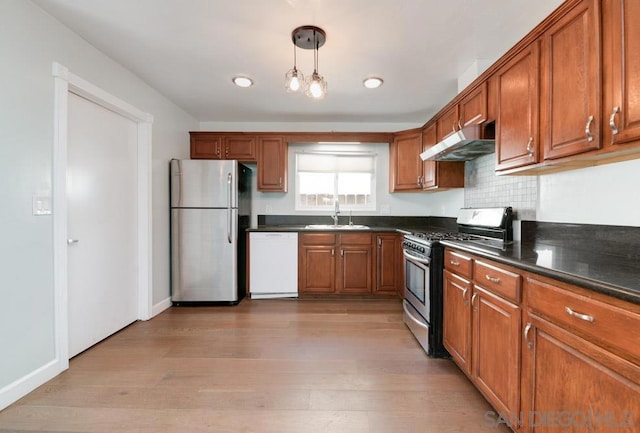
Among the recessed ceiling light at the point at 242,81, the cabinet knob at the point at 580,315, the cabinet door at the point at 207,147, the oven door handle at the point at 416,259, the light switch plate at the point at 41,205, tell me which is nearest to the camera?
the cabinet knob at the point at 580,315

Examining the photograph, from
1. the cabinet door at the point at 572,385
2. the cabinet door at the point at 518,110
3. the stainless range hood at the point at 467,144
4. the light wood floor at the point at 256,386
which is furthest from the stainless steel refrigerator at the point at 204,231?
the cabinet door at the point at 572,385

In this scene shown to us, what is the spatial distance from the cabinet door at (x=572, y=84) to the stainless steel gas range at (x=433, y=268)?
0.82m

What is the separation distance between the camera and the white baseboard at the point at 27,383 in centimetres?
165

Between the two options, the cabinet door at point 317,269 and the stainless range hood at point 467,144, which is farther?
the cabinet door at point 317,269

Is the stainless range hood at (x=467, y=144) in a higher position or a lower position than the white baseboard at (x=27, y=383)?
higher

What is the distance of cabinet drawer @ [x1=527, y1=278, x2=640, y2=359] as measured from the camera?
859 millimetres

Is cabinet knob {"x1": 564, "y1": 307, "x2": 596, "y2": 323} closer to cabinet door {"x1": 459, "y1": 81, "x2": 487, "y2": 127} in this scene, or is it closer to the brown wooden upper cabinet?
cabinet door {"x1": 459, "y1": 81, "x2": 487, "y2": 127}

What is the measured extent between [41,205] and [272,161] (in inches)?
99.6

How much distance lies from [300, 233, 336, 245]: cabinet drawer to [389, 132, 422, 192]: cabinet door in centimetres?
114

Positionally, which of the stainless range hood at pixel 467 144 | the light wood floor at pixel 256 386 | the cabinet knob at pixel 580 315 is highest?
the stainless range hood at pixel 467 144

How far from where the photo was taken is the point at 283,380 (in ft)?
6.33

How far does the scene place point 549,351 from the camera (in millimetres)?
1162

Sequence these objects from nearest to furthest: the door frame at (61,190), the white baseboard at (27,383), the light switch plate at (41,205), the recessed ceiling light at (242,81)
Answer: the white baseboard at (27,383) < the light switch plate at (41,205) < the door frame at (61,190) < the recessed ceiling light at (242,81)

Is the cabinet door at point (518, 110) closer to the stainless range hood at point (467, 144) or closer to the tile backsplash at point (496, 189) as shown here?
the stainless range hood at point (467, 144)
